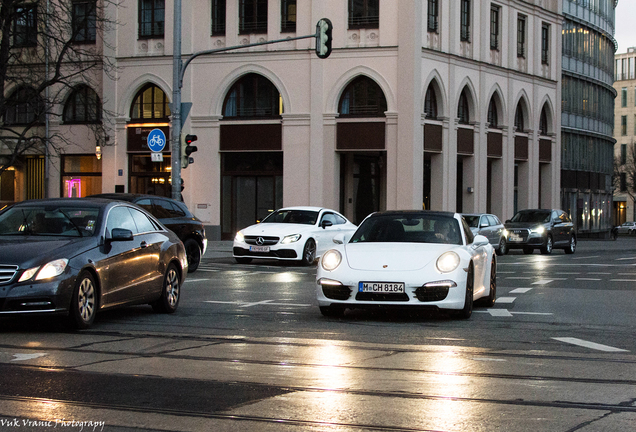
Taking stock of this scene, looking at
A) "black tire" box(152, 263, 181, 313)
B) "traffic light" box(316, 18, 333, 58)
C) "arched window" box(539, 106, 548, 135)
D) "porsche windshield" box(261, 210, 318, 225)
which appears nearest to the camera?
"black tire" box(152, 263, 181, 313)

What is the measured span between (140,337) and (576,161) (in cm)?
5333

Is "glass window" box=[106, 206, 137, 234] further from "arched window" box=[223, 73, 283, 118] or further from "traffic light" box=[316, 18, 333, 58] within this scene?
"arched window" box=[223, 73, 283, 118]

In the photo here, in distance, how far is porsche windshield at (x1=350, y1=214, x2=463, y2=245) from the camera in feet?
38.9

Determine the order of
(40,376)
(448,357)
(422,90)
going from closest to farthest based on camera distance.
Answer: (40,376) → (448,357) → (422,90)

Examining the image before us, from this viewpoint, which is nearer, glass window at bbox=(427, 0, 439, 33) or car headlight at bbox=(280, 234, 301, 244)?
car headlight at bbox=(280, 234, 301, 244)

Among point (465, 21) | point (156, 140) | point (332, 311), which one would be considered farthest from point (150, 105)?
point (332, 311)

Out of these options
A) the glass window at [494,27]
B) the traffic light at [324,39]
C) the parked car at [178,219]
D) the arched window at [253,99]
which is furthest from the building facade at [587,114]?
the parked car at [178,219]

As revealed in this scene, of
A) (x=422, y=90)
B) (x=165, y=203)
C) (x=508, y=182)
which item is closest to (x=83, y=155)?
(x=422, y=90)

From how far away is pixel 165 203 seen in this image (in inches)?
741

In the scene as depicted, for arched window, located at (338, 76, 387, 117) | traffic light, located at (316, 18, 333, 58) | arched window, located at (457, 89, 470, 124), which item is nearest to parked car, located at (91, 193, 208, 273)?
traffic light, located at (316, 18, 333, 58)

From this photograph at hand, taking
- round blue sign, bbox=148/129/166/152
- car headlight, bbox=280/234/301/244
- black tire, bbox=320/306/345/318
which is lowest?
black tire, bbox=320/306/345/318

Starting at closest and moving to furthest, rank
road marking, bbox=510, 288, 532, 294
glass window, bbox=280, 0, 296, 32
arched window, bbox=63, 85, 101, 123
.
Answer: road marking, bbox=510, 288, 532, 294, glass window, bbox=280, 0, 296, 32, arched window, bbox=63, 85, 101, 123

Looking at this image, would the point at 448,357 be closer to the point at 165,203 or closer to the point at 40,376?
the point at 40,376

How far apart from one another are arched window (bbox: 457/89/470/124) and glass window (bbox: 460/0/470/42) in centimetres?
245
